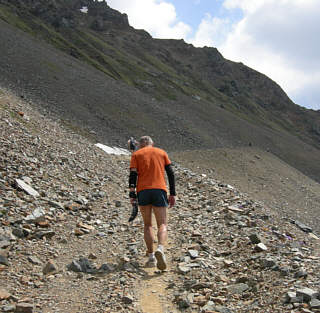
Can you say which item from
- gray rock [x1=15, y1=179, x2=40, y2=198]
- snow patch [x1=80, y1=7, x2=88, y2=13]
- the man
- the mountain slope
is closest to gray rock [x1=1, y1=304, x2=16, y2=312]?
the man

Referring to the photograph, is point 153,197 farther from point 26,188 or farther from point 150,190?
point 26,188

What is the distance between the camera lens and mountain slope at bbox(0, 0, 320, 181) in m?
39.5

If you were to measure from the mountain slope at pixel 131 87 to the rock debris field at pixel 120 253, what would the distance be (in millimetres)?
19897

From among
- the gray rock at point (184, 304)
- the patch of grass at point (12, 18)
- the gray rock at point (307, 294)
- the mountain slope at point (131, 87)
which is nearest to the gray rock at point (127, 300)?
the gray rock at point (184, 304)

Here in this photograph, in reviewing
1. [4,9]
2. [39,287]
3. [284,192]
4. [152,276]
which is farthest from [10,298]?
[4,9]

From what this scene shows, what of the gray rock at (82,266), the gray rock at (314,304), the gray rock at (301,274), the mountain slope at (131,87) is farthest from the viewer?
the mountain slope at (131,87)

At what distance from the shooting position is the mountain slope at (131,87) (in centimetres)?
3945

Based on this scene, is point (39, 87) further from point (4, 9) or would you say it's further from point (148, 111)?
point (4, 9)

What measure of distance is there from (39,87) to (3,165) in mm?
29738

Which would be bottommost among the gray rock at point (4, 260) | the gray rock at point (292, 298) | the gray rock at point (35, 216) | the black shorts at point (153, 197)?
the gray rock at point (4, 260)

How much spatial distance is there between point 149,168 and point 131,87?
58296 mm

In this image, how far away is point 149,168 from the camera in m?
7.69

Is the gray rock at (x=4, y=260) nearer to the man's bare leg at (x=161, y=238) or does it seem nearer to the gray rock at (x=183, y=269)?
the man's bare leg at (x=161, y=238)

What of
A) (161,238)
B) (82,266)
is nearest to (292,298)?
(161,238)
